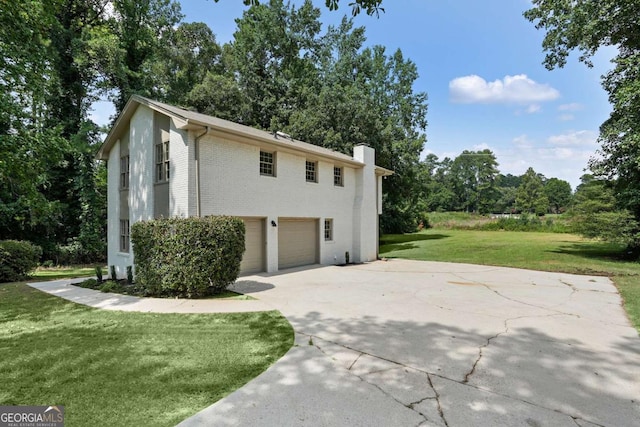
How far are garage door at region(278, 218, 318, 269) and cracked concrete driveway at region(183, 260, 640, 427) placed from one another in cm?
474

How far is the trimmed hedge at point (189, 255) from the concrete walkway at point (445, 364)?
794 mm

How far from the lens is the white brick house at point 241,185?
9992 millimetres

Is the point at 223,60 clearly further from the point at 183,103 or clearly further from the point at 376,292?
the point at 376,292

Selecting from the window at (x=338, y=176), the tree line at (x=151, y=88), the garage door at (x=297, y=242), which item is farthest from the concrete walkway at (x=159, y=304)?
the window at (x=338, y=176)

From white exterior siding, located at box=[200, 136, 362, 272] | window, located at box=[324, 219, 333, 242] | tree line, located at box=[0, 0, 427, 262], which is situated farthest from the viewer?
window, located at box=[324, 219, 333, 242]

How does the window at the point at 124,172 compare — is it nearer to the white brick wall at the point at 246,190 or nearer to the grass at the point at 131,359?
the white brick wall at the point at 246,190

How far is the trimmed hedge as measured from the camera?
792 cm

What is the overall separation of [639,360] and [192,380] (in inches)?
236

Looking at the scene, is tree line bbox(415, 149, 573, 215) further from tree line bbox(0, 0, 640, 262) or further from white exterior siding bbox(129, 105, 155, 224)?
white exterior siding bbox(129, 105, 155, 224)

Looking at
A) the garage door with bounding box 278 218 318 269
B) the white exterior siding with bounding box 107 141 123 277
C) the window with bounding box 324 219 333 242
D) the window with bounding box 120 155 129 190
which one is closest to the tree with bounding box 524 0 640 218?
the window with bounding box 324 219 333 242

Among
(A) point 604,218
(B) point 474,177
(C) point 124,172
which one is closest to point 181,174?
(C) point 124,172

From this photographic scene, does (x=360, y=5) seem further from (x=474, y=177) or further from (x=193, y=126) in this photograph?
(x=474, y=177)

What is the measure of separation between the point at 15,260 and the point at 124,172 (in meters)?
5.09

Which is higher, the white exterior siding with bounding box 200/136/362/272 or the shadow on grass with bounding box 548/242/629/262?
the white exterior siding with bounding box 200/136/362/272
